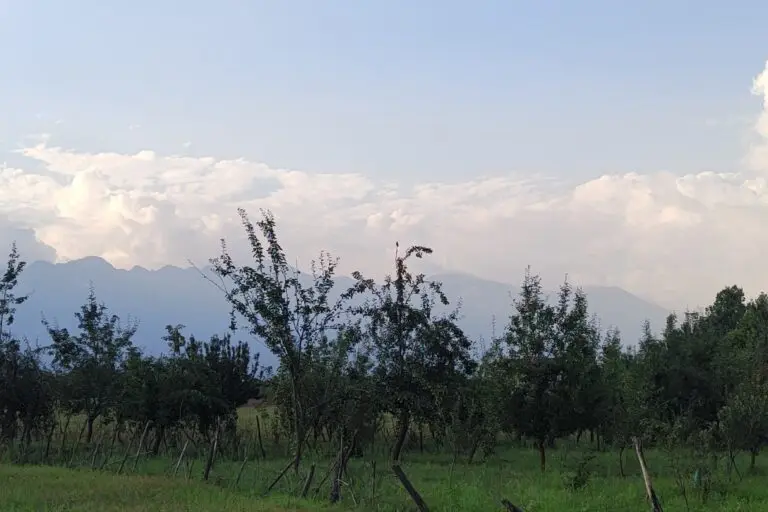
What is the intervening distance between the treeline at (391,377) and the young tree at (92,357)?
2.4 inches

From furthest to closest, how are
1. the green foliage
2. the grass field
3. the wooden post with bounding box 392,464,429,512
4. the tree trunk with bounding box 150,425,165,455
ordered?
the tree trunk with bounding box 150,425,165,455 < the green foliage < the grass field < the wooden post with bounding box 392,464,429,512

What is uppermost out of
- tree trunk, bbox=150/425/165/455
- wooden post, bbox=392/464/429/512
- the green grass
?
wooden post, bbox=392/464/429/512

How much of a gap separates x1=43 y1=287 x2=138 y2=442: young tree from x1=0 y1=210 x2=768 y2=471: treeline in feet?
0.20

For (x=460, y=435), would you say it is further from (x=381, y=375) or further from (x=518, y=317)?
(x=518, y=317)

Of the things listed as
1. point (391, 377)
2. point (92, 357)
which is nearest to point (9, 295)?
point (92, 357)

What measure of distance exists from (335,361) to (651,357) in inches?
586

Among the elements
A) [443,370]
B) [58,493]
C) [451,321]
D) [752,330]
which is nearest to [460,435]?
[443,370]

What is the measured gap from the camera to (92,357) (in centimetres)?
3073

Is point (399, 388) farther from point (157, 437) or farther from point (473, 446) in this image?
point (157, 437)

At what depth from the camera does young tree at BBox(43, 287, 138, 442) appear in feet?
95.3

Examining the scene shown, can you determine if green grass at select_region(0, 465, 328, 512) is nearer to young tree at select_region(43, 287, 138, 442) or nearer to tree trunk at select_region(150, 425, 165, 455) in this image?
tree trunk at select_region(150, 425, 165, 455)

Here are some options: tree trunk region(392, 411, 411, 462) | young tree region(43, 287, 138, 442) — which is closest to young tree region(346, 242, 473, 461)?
tree trunk region(392, 411, 411, 462)

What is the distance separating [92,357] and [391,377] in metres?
12.9

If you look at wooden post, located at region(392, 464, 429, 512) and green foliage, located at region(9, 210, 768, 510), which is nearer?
Result: wooden post, located at region(392, 464, 429, 512)
